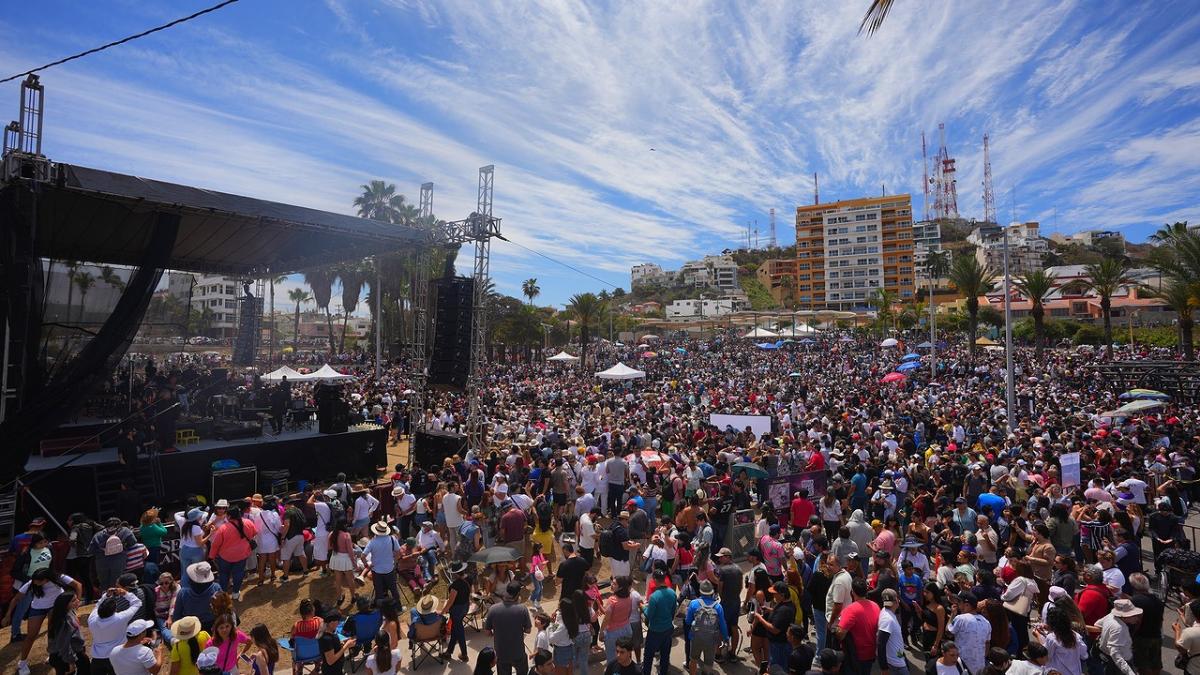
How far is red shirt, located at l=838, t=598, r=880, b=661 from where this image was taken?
5.51 metres

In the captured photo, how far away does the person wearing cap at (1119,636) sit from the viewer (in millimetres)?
5312

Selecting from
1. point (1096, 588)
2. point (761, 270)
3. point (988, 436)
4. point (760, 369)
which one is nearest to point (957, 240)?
Answer: point (761, 270)

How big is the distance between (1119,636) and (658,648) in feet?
13.2

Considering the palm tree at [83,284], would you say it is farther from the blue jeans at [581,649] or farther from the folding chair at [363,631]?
the blue jeans at [581,649]

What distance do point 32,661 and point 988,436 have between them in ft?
60.5

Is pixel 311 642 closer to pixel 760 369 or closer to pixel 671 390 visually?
pixel 671 390

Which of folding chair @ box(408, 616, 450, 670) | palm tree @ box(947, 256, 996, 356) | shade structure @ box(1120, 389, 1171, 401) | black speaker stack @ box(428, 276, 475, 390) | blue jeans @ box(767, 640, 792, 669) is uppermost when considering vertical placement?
palm tree @ box(947, 256, 996, 356)

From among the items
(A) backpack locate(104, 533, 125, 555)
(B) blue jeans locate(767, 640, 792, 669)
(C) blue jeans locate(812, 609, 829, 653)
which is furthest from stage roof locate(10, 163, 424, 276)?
(C) blue jeans locate(812, 609, 829, 653)

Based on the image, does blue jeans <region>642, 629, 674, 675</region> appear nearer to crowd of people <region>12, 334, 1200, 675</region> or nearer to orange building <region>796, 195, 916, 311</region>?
crowd of people <region>12, 334, 1200, 675</region>

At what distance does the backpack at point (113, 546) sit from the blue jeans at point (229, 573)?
43.1 inches

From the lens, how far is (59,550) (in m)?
7.96

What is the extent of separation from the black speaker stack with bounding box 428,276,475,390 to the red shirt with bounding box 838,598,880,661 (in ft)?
38.9

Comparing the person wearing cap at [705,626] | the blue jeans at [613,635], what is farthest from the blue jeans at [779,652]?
Answer: the blue jeans at [613,635]

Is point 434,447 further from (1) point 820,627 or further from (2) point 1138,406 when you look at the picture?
(2) point 1138,406
